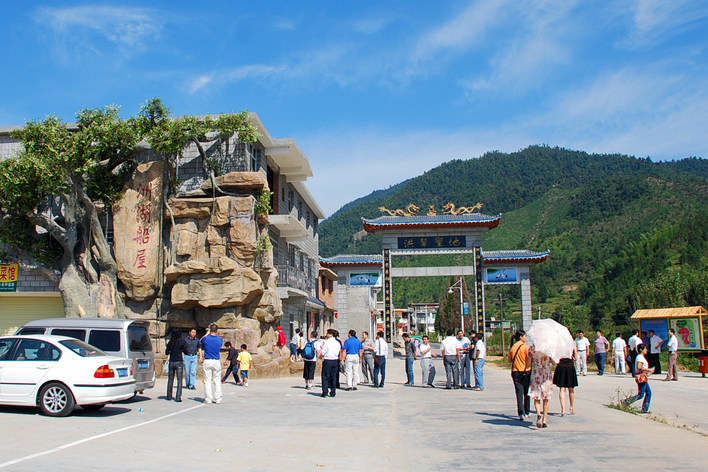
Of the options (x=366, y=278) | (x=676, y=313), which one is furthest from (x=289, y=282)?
(x=676, y=313)

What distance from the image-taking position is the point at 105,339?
11781 millimetres

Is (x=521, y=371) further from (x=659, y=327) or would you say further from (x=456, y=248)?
(x=456, y=248)

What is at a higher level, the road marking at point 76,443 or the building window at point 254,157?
the building window at point 254,157

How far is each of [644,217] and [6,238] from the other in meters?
94.1

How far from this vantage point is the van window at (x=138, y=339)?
11.9m

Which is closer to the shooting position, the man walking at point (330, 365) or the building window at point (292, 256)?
the man walking at point (330, 365)

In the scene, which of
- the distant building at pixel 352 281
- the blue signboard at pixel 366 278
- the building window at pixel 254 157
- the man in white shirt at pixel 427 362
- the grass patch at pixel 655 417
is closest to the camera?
the grass patch at pixel 655 417

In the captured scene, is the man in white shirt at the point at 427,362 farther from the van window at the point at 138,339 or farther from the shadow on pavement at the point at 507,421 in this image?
the van window at the point at 138,339

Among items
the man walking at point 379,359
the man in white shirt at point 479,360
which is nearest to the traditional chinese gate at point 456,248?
the man walking at point 379,359

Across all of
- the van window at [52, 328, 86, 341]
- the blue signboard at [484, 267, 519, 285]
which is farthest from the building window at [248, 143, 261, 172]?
the blue signboard at [484, 267, 519, 285]

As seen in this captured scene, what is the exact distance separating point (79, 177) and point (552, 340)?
55.1 ft

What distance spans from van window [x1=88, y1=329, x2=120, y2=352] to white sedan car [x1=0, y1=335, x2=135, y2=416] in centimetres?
134

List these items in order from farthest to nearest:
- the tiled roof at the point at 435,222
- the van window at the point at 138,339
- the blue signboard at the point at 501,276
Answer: the blue signboard at the point at 501,276
the tiled roof at the point at 435,222
the van window at the point at 138,339

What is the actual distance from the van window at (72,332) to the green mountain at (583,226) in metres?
42.3
